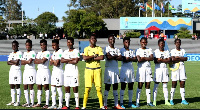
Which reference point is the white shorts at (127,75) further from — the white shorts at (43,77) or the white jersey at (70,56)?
the white shorts at (43,77)

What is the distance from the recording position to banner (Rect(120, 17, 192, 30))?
66.2 metres

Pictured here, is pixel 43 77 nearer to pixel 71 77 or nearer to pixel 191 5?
pixel 71 77

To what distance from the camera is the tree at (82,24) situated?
6341cm

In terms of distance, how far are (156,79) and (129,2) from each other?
74000 mm

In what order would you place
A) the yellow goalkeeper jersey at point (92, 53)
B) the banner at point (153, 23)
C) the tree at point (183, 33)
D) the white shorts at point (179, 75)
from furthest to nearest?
the banner at point (153, 23), the tree at point (183, 33), the white shorts at point (179, 75), the yellow goalkeeper jersey at point (92, 53)

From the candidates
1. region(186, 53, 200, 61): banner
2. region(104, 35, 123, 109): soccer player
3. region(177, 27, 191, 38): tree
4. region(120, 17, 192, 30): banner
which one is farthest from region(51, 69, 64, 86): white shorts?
region(120, 17, 192, 30): banner

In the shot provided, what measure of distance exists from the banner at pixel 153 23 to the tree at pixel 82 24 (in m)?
4.80

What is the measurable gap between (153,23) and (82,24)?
44.4ft

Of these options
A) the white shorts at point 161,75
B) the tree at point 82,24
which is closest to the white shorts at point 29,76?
the white shorts at point 161,75

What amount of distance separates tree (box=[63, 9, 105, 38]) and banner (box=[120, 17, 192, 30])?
4796 mm

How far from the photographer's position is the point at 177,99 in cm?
1148

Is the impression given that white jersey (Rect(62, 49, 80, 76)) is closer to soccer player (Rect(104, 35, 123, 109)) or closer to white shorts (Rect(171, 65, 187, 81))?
soccer player (Rect(104, 35, 123, 109))

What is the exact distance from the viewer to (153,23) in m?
66.3

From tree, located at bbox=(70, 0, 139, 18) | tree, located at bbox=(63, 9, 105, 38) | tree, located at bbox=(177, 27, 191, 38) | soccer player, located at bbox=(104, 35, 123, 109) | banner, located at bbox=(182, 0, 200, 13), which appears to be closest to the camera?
soccer player, located at bbox=(104, 35, 123, 109)
